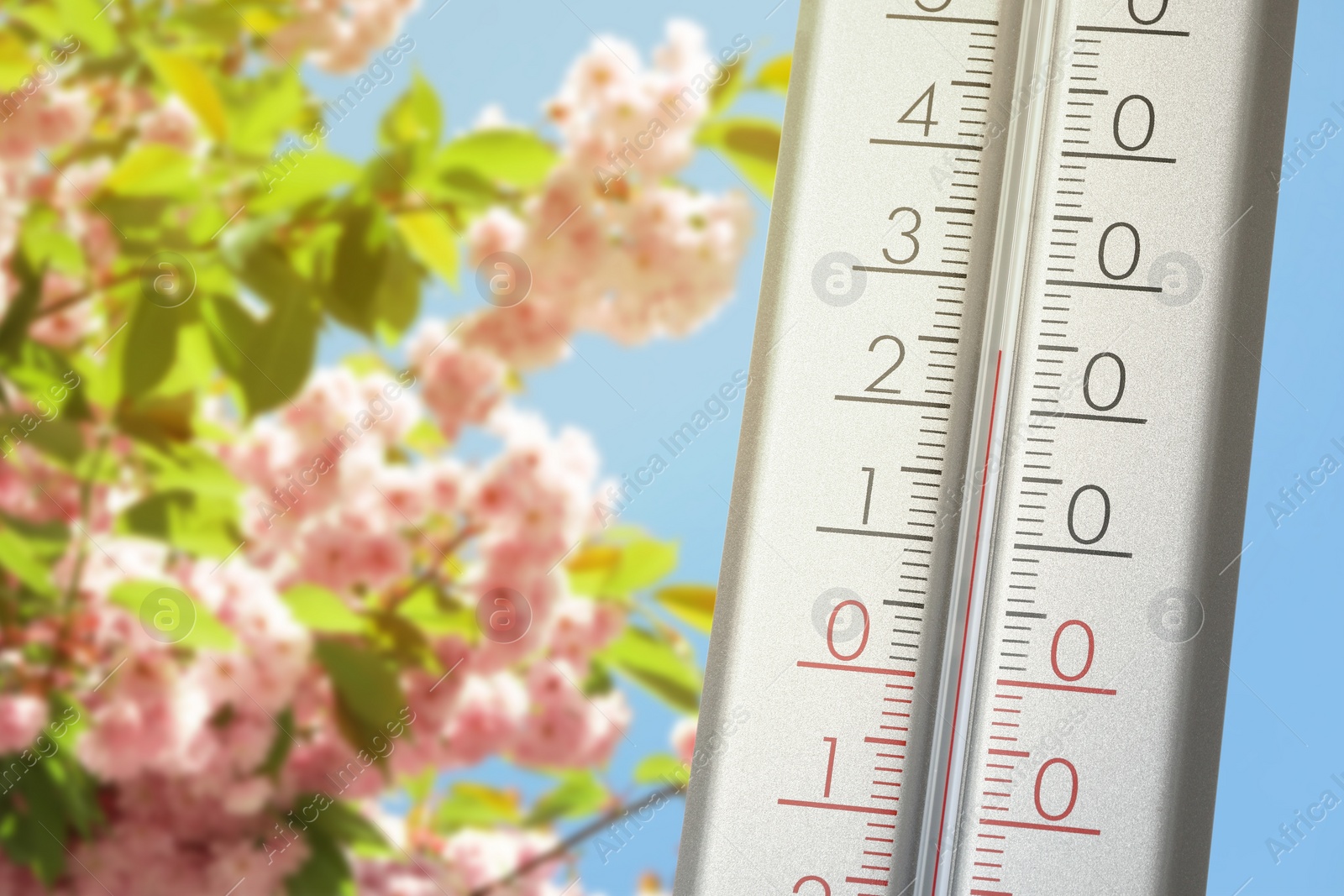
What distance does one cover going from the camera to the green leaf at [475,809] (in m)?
0.73

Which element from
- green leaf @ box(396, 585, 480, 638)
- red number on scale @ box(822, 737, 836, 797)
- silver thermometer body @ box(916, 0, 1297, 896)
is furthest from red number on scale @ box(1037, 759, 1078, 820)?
green leaf @ box(396, 585, 480, 638)

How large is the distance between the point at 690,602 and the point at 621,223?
0.28 metres

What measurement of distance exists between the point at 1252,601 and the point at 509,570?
461mm

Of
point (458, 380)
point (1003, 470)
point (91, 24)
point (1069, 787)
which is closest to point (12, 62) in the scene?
point (91, 24)

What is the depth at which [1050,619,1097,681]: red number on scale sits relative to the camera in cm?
49

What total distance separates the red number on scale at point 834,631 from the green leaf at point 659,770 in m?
0.25

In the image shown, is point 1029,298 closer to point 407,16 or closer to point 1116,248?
point 1116,248

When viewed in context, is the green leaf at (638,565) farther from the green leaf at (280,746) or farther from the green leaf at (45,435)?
the green leaf at (45,435)

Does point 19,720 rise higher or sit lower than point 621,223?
lower

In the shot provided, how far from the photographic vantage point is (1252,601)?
1.80ft

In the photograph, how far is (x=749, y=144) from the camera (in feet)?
2.27

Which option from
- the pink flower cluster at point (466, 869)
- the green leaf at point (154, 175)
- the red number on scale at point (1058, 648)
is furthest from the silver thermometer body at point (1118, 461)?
the green leaf at point (154, 175)

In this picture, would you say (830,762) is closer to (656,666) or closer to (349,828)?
(656,666)

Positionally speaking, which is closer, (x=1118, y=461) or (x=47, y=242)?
(x=1118, y=461)
